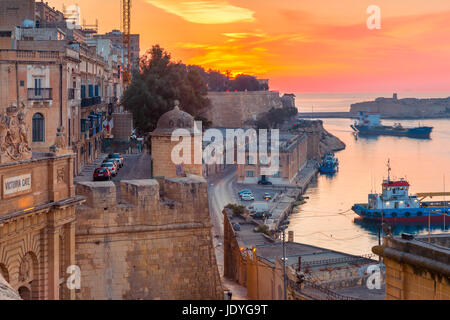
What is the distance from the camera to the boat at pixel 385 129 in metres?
98.7

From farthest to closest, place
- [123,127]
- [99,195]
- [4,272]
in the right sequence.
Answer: [123,127]
[99,195]
[4,272]

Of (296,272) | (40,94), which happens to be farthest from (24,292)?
(40,94)

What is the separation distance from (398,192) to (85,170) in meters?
23.7

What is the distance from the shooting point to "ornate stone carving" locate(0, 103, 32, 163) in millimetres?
8922

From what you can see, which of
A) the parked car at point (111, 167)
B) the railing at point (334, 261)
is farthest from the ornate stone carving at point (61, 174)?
the parked car at point (111, 167)

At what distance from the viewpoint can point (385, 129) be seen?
106562 mm

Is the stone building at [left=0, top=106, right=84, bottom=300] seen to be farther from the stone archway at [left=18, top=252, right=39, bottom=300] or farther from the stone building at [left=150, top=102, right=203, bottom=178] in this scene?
the stone building at [left=150, top=102, right=203, bottom=178]

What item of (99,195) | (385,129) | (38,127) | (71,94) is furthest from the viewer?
(385,129)

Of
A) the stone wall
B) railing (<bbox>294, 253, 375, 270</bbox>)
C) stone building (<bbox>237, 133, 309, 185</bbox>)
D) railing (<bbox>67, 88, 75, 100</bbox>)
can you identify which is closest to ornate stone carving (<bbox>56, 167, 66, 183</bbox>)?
railing (<bbox>294, 253, 375, 270</bbox>)

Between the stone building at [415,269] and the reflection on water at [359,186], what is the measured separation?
24.0 meters

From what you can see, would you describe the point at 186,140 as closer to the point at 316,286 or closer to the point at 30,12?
the point at 316,286

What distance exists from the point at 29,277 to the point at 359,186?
141 feet

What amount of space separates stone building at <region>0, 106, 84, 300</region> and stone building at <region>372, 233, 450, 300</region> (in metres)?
4.71

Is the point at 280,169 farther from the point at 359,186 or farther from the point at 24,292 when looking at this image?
the point at 24,292
